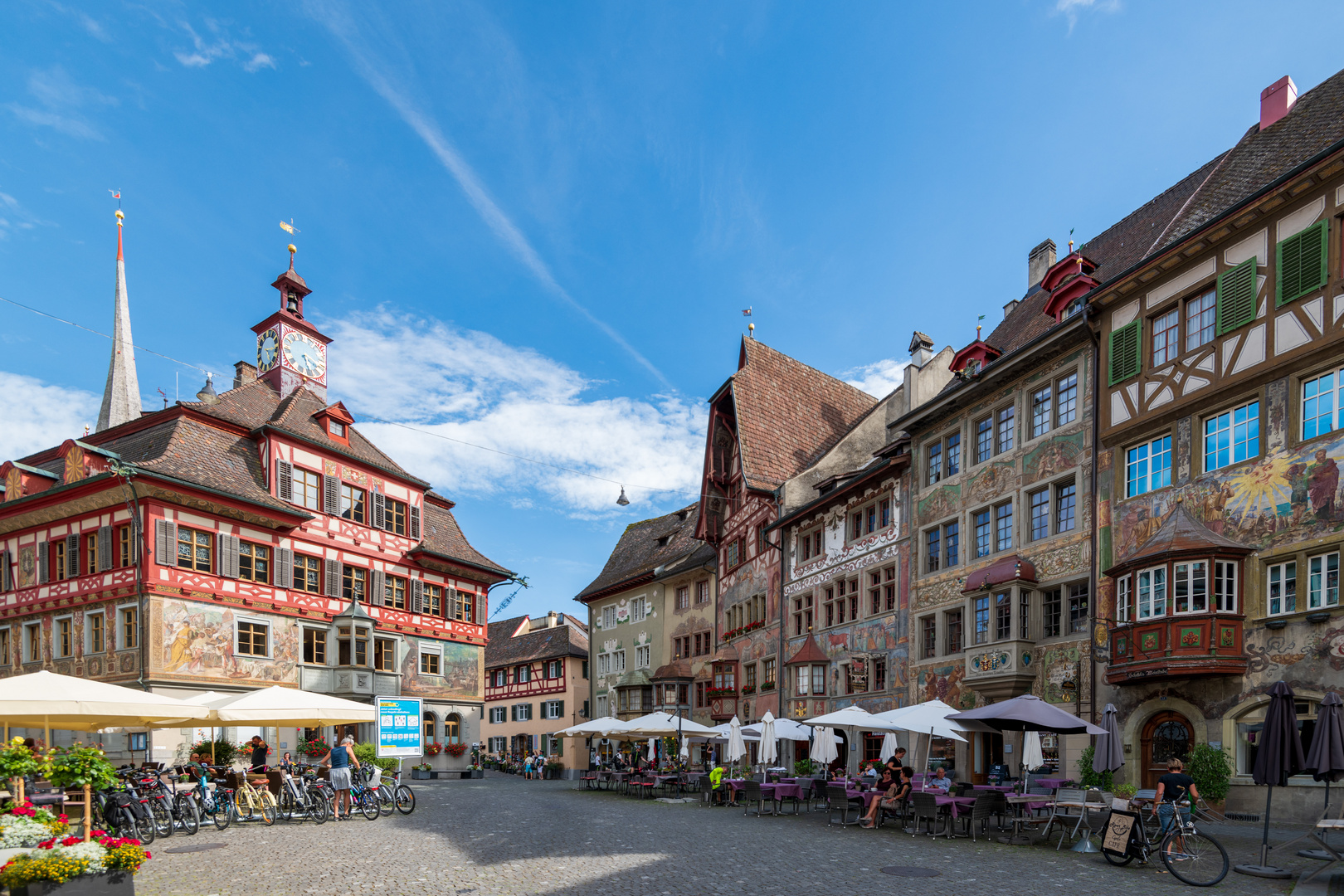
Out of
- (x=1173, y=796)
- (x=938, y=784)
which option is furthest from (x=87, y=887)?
(x=938, y=784)

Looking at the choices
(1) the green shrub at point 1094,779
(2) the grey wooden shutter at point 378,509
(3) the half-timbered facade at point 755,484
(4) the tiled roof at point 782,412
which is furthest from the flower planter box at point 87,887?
(2) the grey wooden shutter at point 378,509

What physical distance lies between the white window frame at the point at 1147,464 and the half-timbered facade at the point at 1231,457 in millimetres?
35

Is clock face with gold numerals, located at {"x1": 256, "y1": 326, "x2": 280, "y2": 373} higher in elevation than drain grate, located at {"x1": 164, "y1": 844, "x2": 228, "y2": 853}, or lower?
higher

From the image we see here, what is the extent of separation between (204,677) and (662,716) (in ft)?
45.7

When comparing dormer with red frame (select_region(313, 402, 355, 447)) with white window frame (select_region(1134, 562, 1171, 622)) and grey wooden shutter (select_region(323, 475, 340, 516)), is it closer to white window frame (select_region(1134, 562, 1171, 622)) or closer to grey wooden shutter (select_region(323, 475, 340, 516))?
grey wooden shutter (select_region(323, 475, 340, 516))

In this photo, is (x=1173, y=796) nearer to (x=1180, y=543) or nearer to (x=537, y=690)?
(x=1180, y=543)

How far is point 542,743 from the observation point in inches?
2452

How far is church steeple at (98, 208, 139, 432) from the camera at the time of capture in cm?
4603

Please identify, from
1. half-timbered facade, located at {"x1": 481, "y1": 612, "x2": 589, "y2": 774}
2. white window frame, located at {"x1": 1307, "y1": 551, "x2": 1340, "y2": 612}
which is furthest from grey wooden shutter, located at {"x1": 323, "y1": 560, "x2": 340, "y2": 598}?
white window frame, located at {"x1": 1307, "y1": 551, "x2": 1340, "y2": 612}

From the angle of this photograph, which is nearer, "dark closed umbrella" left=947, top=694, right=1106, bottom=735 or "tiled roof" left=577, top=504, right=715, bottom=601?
"dark closed umbrella" left=947, top=694, right=1106, bottom=735

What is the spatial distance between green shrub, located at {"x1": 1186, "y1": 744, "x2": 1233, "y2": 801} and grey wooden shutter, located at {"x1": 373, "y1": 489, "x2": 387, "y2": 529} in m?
29.9

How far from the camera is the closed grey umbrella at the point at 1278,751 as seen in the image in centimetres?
1230

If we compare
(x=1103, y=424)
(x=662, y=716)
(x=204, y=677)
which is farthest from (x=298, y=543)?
(x=1103, y=424)

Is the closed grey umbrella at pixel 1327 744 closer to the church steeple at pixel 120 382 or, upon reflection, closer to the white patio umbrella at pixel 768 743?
the white patio umbrella at pixel 768 743
